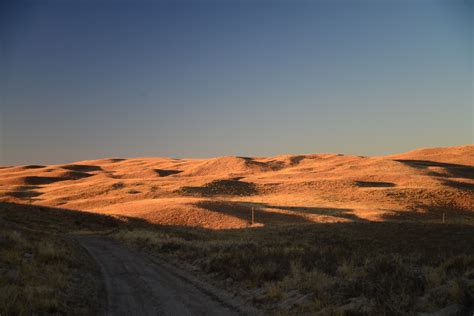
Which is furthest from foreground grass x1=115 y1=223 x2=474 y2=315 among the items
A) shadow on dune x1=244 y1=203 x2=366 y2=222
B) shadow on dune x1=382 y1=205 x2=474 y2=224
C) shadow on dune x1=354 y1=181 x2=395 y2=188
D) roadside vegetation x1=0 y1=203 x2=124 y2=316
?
shadow on dune x1=354 y1=181 x2=395 y2=188

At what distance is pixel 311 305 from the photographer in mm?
10406

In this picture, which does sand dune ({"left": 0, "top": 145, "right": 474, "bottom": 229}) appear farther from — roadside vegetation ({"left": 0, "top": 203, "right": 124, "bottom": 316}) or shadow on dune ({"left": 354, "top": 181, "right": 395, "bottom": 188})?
roadside vegetation ({"left": 0, "top": 203, "right": 124, "bottom": 316})

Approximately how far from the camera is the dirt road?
10.7 metres

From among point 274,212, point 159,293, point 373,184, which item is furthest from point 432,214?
point 159,293

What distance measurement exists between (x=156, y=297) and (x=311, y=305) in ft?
15.3

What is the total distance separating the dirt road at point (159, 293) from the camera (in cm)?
1066

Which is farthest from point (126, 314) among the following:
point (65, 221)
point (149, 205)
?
point (149, 205)

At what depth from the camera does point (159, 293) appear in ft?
40.6

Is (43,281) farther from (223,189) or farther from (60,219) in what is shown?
(223,189)

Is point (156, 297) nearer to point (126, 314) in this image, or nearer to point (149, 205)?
point (126, 314)

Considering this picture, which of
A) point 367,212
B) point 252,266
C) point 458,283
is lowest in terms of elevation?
point 367,212

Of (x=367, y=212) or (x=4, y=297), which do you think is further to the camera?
(x=367, y=212)

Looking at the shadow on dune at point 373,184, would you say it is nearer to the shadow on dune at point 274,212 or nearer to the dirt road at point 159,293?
the shadow on dune at point 274,212

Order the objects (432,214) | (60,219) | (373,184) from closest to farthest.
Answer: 1. (60,219)
2. (432,214)
3. (373,184)
